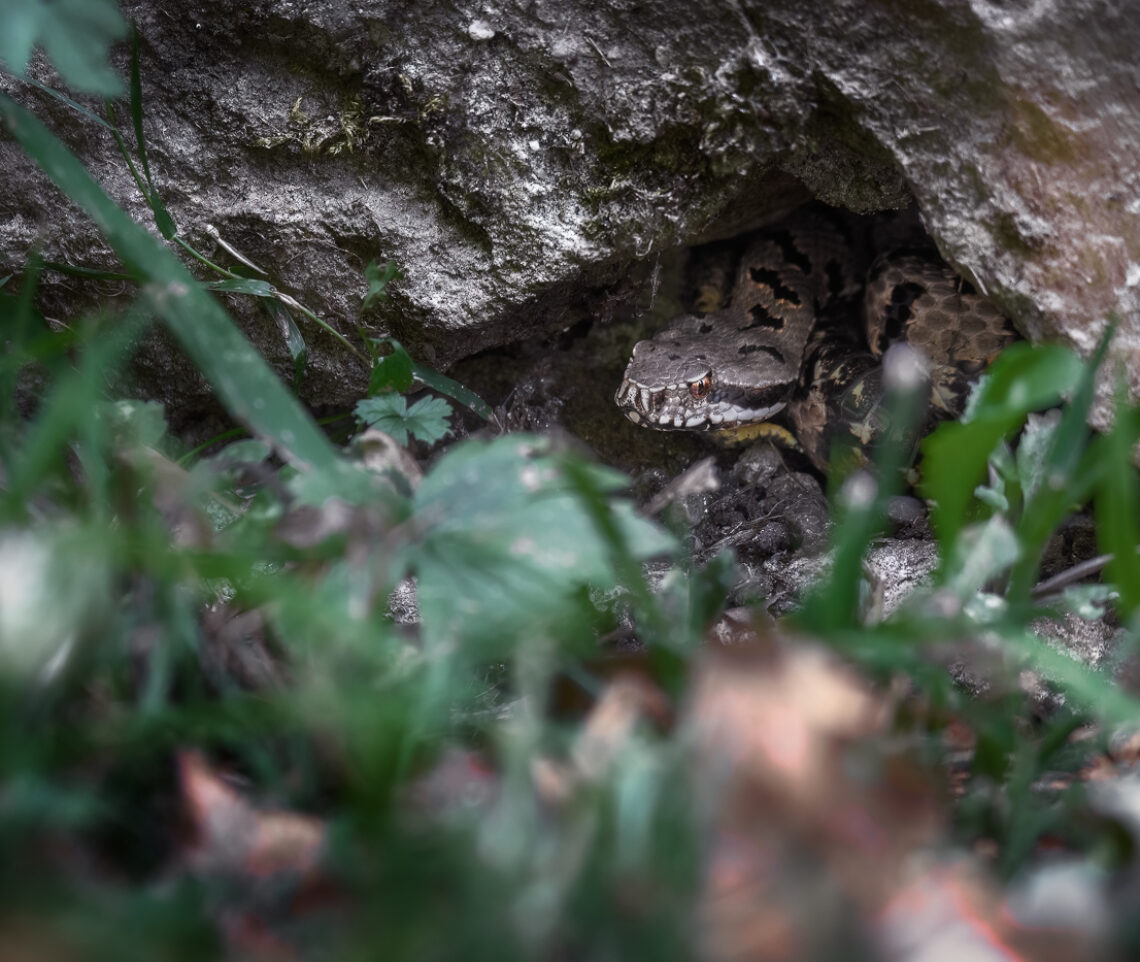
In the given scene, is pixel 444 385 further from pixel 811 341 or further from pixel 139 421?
pixel 811 341

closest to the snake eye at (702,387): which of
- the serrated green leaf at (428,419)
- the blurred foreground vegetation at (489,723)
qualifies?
the serrated green leaf at (428,419)

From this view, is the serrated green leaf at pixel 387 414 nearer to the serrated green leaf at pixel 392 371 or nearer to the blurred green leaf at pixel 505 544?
the serrated green leaf at pixel 392 371

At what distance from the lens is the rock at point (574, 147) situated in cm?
184

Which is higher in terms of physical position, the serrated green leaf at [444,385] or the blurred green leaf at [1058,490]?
the blurred green leaf at [1058,490]

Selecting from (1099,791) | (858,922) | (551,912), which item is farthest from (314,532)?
(1099,791)

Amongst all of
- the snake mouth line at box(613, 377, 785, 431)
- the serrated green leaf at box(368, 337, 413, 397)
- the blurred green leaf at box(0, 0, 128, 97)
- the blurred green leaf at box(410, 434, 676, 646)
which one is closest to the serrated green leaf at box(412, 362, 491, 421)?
the serrated green leaf at box(368, 337, 413, 397)

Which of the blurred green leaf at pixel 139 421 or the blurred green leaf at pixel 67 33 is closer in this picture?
the blurred green leaf at pixel 67 33

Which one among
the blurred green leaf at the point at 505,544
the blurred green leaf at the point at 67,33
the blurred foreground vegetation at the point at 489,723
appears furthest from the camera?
the blurred green leaf at the point at 67,33

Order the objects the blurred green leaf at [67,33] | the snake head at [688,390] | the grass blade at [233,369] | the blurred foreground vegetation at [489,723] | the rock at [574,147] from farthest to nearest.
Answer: the snake head at [688,390] < the rock at [574,147] < the blurred green leaf at [67,33] < the grass blade at [233,369] < the blurred foreground vegetation at [489,723]

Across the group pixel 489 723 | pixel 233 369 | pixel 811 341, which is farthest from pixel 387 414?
pixel 811 341

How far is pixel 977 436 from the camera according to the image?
115 cm

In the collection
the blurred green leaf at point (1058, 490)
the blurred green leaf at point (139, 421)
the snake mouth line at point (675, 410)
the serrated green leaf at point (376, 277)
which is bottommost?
the snake mouth line at point (675, 410)

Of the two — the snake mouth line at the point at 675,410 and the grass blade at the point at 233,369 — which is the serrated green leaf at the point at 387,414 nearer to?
the grass blade at the point at 233,369

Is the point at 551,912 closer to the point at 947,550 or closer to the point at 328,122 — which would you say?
the point at 947,550
